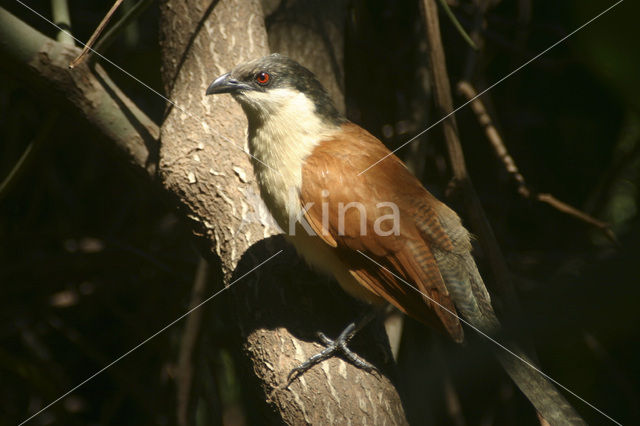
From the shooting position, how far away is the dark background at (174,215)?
3.03 m

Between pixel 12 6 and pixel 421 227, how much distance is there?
289 cm

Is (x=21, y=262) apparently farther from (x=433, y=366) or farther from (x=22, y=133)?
(x=433, y=366)

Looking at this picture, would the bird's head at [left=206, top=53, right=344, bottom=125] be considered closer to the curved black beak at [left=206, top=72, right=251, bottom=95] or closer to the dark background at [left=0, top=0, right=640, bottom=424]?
the curved black beak at [left=206, top=72, right=251, bottom=95]

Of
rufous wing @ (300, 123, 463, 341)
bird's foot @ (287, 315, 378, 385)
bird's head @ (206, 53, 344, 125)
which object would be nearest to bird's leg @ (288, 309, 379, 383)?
bird's foot @ (287, 315, 378, 385)

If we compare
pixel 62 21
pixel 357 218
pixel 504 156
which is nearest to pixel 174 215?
pixel 62 21

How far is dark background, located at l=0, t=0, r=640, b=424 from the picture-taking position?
3031 millimetres

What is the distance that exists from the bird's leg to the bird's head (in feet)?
2.98

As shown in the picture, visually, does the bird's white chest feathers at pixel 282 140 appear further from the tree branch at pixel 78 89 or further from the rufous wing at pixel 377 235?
the tree branch at pixel 78 89

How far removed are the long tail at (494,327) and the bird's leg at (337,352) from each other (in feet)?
1.38

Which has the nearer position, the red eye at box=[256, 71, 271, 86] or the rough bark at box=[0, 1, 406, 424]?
the rough bark at box=[0, 1, 406, 424]

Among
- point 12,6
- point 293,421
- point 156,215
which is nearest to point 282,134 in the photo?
point 293,421

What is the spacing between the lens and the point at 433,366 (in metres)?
0.60

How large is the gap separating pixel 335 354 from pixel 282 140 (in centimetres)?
88

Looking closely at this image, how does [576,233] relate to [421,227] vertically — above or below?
above
